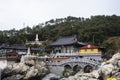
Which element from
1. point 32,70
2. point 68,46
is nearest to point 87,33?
point 68,46

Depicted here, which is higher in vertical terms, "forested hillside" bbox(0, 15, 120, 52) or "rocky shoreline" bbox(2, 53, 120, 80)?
"forested hillside" bbox(0, 15, 120, 52)

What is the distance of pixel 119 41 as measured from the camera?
64312mm

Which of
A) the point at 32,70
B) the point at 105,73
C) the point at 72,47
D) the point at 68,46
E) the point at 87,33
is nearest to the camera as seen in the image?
the point at 105,73

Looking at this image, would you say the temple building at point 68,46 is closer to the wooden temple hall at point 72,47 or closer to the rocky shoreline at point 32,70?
the wooden temple hall at point 72,47

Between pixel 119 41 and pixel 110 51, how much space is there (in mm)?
4082

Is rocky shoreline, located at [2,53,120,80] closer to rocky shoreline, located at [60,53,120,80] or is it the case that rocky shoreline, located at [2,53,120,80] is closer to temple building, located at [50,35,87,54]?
rocky shoreline, located at [60,53,120,80]

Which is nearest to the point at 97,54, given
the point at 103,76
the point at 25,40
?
the point at 103,76

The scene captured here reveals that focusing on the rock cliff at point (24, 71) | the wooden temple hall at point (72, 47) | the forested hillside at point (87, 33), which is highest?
the forested hillside at point (87, 33)

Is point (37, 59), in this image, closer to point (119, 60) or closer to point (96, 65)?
point (96, 65)

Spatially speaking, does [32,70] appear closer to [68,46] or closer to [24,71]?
[24,71]

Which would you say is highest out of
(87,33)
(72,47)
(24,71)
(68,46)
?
(87,33)

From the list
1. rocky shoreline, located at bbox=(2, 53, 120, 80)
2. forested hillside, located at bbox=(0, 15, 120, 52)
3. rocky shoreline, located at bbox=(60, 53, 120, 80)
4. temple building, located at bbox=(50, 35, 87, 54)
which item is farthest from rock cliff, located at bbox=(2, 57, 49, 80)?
forested hillside, located at bbox=(0, 15, 120, 52)

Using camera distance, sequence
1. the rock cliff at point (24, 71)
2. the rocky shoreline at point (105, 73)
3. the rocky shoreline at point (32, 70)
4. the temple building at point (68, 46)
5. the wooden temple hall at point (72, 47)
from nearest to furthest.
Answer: the rocky shoreline at point (105, 73) → the rocky shoreline at point (32, 70) → the rock cliff at point (24, 71) → the wooden temple hall at point (72, 47) → the temple building at point (68, 46)

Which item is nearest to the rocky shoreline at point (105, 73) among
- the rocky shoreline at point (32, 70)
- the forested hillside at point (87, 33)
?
the rocky shoreline at point (32, 70)
